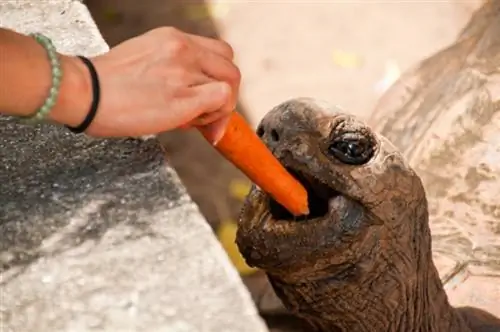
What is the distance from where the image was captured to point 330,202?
116 centimetres

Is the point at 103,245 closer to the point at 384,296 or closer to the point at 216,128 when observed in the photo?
the point at 216,128

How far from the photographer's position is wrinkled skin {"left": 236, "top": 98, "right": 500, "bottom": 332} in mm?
1140

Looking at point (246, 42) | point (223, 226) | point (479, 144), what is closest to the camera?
point (479, 144)

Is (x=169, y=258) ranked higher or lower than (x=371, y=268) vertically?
higher

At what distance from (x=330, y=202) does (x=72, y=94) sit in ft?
1.36

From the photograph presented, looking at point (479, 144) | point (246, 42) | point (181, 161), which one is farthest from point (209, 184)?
point (479, 144)

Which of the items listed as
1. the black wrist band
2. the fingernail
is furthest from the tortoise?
the black wrist band

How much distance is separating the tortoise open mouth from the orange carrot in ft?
0.09

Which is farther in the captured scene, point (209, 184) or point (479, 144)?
point (209, 184)

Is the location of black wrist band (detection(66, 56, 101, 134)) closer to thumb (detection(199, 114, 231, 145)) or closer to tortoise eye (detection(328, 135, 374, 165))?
thumb (detection(199, 114, 231, 145))

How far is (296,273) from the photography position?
1211 mm

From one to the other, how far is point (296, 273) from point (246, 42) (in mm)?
1771

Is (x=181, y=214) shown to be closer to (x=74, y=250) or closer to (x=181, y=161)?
(x=74, y=250)

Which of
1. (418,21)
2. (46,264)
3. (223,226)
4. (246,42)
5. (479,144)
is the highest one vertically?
(46,264)
